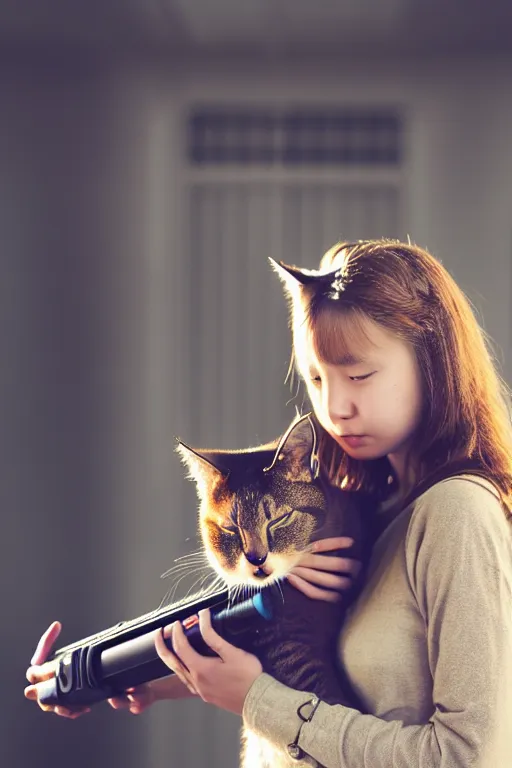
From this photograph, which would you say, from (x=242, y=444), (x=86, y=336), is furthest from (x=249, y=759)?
(x=86, y=336)

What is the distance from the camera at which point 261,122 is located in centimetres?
138

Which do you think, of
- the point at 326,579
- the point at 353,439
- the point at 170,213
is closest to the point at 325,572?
the point at 326,579

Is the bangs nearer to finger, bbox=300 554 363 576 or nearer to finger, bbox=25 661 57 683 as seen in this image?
finger, bbox=300 554 363 576

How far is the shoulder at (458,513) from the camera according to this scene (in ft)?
1.84

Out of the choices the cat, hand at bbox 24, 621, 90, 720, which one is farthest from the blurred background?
the cat

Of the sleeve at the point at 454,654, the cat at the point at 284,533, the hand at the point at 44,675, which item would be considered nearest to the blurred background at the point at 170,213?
the hand at the point at 44,675

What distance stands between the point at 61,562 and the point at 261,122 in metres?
0.86

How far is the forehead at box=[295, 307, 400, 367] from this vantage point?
2.03 ft

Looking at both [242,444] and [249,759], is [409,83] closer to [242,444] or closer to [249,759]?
[242,444]

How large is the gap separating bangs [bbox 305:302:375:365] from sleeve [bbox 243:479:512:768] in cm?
13

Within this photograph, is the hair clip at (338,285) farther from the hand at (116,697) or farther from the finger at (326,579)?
the hand at (116,697)

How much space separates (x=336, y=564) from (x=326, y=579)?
0.02 meters

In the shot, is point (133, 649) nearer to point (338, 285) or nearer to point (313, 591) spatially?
point (313, 591)

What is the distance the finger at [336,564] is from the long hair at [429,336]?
0.09 meters
